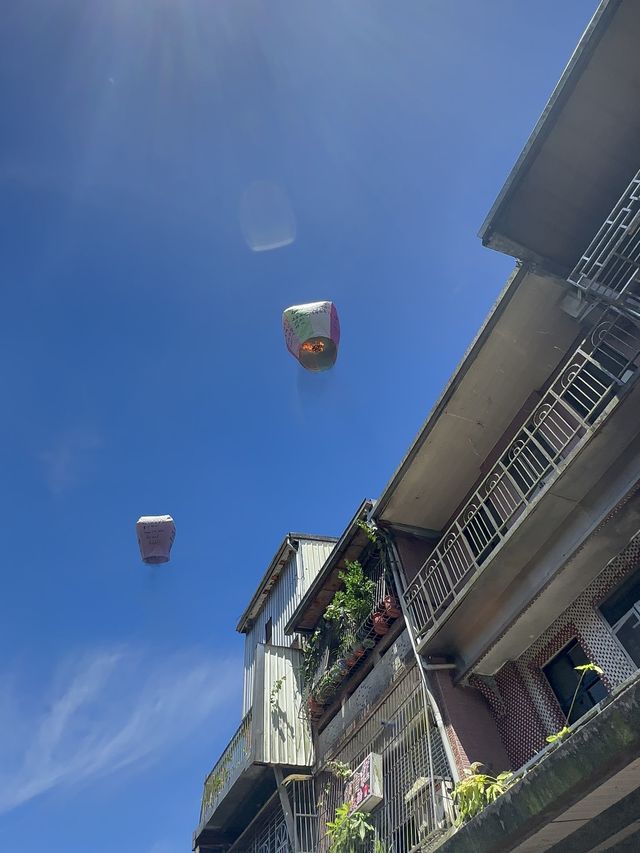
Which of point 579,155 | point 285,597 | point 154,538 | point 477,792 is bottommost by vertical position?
point 477,792

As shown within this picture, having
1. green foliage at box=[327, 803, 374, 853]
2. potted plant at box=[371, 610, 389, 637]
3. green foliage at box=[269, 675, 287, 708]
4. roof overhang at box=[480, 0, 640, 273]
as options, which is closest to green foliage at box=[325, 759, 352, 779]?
green foliage at box=[327, 803, 374, 853]

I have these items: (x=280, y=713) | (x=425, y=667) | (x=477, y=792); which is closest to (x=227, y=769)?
(x=280, y=713)

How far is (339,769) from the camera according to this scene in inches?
382

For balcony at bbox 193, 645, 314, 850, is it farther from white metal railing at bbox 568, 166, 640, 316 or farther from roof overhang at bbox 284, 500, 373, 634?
white metal railing at bbox 568, 166, 640, 316

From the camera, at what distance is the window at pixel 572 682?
267 inches

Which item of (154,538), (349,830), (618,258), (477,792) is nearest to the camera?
(477,792)

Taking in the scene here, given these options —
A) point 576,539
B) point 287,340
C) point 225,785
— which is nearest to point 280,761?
point 225,785

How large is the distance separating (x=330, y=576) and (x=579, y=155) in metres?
9.04

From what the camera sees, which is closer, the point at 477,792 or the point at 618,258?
the point at 477,792

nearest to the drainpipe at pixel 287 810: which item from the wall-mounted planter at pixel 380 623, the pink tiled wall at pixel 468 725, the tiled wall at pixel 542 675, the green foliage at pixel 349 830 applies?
the green foliage at pixel 349 830

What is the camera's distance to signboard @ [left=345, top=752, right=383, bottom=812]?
8.31 metres

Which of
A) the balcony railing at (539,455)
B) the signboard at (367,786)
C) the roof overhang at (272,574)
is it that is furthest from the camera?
the roof overhang at (272,574)

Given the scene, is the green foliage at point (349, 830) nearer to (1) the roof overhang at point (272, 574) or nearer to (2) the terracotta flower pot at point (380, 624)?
(2) the terracotta flower pot at point (380, 624)

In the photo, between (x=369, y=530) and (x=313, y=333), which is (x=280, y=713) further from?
(x=313, y=333)
